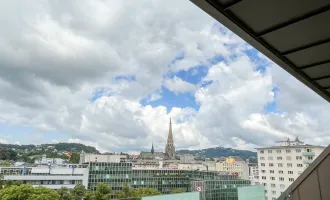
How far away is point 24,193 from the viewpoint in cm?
2234

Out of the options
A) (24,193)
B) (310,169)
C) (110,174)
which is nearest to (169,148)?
(110,174)

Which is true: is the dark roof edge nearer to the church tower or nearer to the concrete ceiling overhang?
the concrete ceiling overhang

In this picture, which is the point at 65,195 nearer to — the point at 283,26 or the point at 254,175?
the point at 283,26

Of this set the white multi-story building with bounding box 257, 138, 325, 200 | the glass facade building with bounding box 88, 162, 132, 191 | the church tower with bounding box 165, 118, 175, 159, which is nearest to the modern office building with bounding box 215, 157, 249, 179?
the church tower with bounding box 165, 118, 175, 159

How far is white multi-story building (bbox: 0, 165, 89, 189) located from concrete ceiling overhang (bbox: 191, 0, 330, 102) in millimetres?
45697

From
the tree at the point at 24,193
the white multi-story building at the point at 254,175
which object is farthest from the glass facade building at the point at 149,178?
the tree at the point at 24,193

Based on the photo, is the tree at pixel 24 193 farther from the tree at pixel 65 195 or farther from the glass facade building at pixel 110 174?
the glass facade building at pixel 110 174

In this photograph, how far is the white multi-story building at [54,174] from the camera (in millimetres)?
42125

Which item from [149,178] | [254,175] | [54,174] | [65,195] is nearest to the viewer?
[65,195]

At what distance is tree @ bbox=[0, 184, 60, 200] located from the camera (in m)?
21.4

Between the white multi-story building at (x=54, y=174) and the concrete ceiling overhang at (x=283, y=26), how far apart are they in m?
45.7

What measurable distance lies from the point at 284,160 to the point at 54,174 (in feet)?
151

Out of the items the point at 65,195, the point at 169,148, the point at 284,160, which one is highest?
the point at 169,148

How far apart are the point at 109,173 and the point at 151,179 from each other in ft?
32.8
